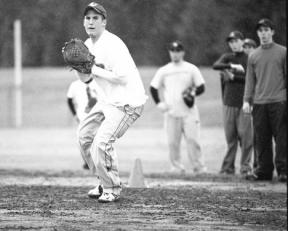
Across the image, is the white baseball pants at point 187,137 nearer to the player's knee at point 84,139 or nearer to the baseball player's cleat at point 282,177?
the baseball player's cleat at point 282,177

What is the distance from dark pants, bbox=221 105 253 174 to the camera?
1252 centimetres

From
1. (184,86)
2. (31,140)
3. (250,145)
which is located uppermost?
(184,86)

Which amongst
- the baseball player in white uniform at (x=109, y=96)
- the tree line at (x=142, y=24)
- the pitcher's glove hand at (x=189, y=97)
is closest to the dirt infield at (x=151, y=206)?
the baseball player in white uniform at (x=109, y=96)

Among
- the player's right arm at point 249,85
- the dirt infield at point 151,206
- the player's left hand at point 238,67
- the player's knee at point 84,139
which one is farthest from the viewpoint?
the player's left hand at point 238,67

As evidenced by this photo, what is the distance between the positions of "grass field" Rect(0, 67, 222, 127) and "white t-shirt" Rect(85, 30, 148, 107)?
2113 cm

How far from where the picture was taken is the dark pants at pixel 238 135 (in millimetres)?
12523

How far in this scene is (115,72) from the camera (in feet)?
26.1

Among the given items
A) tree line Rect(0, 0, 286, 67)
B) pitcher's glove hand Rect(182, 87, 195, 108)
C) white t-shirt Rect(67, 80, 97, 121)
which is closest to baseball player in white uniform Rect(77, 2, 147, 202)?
white t-shirt Rect(67, 80, 97, 121)

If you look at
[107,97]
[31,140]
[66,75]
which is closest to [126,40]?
[66,75]

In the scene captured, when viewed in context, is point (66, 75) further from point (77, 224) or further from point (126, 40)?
point (77, 224)

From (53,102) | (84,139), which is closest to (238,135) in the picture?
(84,139)

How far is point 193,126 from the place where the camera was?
44.3 feet

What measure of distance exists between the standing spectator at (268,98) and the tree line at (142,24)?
3100 centimetres

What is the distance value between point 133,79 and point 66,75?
33.5 m
